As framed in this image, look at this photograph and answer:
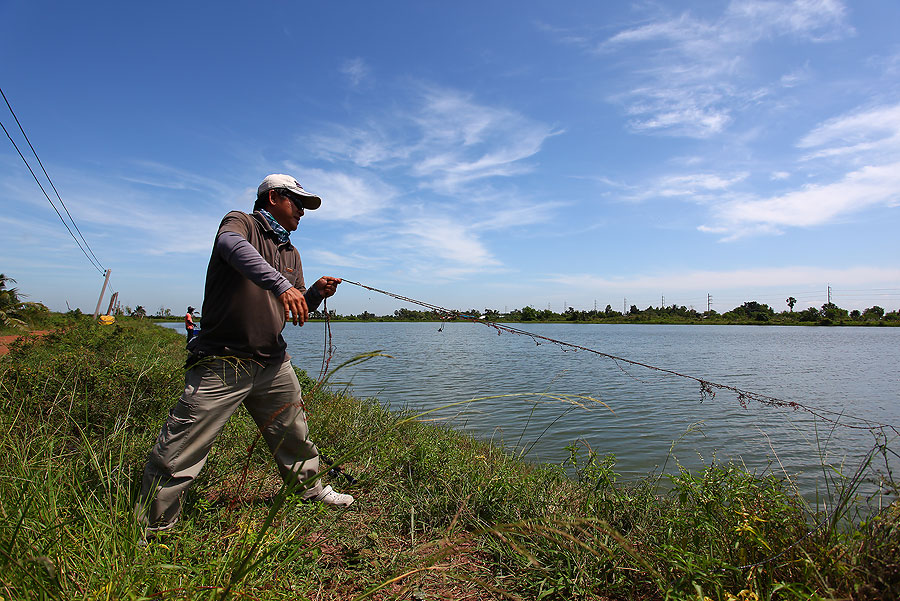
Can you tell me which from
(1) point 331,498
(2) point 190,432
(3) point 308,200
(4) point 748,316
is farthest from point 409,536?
(4) point 748,316

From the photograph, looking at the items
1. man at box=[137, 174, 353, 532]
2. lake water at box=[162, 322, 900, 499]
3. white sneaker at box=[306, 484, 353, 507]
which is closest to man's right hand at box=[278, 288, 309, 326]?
man at box=[137, 174, 353, 532]

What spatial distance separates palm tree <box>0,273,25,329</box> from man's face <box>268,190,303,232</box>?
14.7 m

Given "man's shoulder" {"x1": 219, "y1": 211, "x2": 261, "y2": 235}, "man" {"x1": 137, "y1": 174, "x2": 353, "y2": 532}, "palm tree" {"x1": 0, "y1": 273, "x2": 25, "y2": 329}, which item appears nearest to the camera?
"man" {"x1": 137, "y1": 174, "x2": 353, "y2": 532}

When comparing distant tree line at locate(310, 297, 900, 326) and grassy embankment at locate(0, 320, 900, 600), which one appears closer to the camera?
grassy embankment at locate(0, 320, 900, 600)

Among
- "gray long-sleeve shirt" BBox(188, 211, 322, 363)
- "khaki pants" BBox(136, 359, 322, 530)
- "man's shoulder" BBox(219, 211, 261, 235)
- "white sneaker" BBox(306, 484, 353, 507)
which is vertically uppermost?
"man's shoulder" BBox(219, 211, 261, 235)

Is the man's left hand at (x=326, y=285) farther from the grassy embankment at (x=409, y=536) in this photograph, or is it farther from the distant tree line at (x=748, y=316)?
the distant tree line at (x=748, y=316)

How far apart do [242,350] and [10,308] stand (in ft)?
51.8

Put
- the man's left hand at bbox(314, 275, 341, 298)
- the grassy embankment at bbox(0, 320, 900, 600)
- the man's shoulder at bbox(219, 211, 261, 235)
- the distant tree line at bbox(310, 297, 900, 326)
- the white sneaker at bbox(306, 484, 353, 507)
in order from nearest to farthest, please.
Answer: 1. the grassy embankment at bbox(0, 320, 900, 600)
2. the man's shoulder at bbox(219, 211, 261, 235)
3. the man's left hand at bbox(314, 275, 341, 298)
4. the white sneaker at bbox(306, 484, 353, 507)
5. the distant tree line at bbox(310, 297, 900, 326)

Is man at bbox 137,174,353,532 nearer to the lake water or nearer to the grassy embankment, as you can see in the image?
the grassy embankment

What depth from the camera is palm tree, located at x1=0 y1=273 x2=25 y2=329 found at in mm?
13000

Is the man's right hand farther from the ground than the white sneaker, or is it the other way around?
the man's right hand

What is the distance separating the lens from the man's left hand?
3.07 metres

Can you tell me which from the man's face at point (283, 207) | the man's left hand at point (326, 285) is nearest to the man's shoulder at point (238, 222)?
the man's face at point (283, 207)

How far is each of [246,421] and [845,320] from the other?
11241 cm
